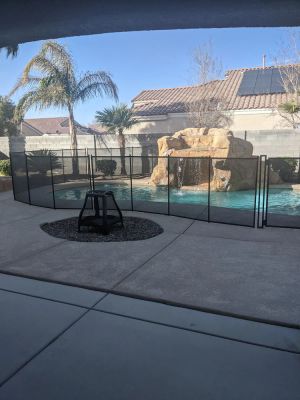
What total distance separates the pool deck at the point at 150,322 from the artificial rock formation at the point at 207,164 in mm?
8283

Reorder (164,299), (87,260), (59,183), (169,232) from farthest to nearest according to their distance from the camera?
(59,183), (169,232), (87,260), (164,299)

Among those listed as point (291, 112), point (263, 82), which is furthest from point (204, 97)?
point (291, 112)

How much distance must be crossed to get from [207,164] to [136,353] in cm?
1268

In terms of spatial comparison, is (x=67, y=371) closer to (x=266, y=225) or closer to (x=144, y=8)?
(x=144, y=8)

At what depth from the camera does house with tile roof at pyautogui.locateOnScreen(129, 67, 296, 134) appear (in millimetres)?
20531

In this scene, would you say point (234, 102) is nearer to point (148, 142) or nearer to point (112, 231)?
point (148, 142)

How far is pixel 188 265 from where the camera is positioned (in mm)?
5039

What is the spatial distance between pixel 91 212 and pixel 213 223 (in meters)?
3.27

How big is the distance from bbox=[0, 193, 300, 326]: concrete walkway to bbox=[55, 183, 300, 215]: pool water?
15.3ft

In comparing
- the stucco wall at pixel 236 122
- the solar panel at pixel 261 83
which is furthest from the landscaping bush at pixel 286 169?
the solar panel at pixel 261 83

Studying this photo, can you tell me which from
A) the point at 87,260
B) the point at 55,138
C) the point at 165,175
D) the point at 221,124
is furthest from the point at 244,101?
the point at 87,260

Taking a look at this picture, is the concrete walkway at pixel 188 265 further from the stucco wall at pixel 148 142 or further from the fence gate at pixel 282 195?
the stucco wall at pixel 148 142

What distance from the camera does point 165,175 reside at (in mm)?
15406


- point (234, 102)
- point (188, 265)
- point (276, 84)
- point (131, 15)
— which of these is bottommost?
point (188, 265)
